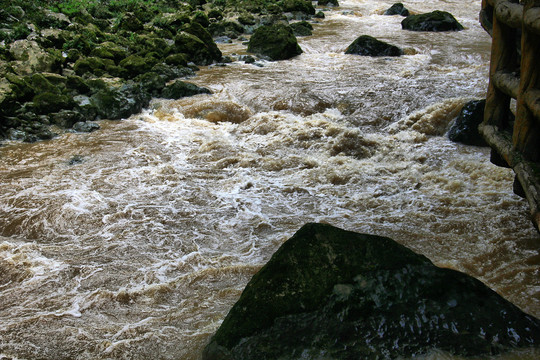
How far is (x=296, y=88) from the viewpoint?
10969mm

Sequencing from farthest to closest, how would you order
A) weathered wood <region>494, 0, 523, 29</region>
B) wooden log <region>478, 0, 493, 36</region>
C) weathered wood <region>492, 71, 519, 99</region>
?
wooden log <region>478, 0, 493, 36</region> → weathered wood <region>492, 71, 519, 99</region> → weathered wood <region>494, 0, 523, 29</region>

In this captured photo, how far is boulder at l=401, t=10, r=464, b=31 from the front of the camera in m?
17.2

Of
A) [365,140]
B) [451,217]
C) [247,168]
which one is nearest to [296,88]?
[365,140]

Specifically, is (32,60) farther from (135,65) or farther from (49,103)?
(49,103)

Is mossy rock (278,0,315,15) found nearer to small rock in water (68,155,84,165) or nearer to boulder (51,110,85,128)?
boulder (51,110,85,128)

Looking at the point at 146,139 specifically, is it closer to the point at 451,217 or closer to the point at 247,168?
the point at 247,168

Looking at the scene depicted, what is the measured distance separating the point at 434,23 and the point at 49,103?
1358 cm

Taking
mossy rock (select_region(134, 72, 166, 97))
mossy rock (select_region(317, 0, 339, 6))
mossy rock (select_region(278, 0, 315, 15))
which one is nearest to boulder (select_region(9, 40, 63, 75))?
mossy rock (select_region(134, 72, 166, 97))

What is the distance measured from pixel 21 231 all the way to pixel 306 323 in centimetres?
419

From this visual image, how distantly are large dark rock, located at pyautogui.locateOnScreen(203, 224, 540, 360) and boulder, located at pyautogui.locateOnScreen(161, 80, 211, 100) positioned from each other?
8359 millimetres

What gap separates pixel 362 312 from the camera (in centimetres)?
303

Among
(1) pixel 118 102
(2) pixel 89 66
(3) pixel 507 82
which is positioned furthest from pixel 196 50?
(3) pixel 507 82

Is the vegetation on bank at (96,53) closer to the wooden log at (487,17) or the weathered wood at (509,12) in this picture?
the wooden log at (487,17)

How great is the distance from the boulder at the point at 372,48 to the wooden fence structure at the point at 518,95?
8.85m
